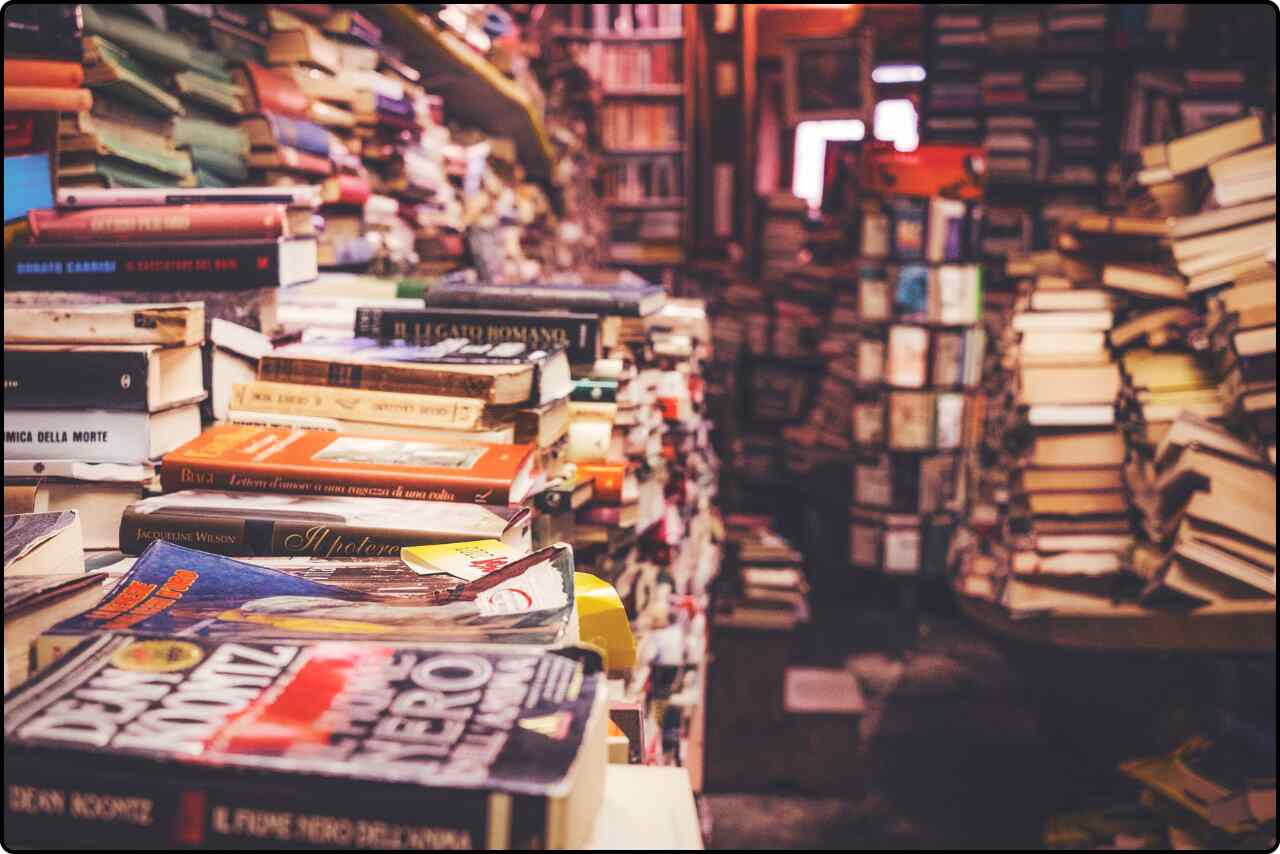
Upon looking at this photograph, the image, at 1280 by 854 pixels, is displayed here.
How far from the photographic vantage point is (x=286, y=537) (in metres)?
0.90

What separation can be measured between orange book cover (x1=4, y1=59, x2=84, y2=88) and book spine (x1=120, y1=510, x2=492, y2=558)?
3.45 feet


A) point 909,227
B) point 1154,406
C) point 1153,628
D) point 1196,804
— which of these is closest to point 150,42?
point 1154,406

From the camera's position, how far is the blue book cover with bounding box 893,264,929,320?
16.5 feet

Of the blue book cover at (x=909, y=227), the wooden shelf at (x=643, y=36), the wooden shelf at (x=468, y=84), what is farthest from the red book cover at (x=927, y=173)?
the wooden shelf at (x=643, y=36)

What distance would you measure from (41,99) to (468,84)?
1.95 m

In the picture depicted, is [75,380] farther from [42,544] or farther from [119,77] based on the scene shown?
[119,77]

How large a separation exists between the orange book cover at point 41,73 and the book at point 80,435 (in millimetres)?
789

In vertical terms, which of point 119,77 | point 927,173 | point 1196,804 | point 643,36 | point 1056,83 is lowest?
point 1196,804

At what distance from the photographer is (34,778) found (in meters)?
0.46

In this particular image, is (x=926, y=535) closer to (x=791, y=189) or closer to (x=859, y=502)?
(x=859, y=502)

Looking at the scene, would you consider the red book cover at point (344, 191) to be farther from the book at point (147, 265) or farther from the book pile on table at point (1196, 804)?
the book pile on table at point (1196, 804)

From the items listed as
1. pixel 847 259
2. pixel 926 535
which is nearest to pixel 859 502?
pixel 926 535

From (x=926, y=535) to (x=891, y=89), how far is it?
3.31m

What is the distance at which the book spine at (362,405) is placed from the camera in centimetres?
111
